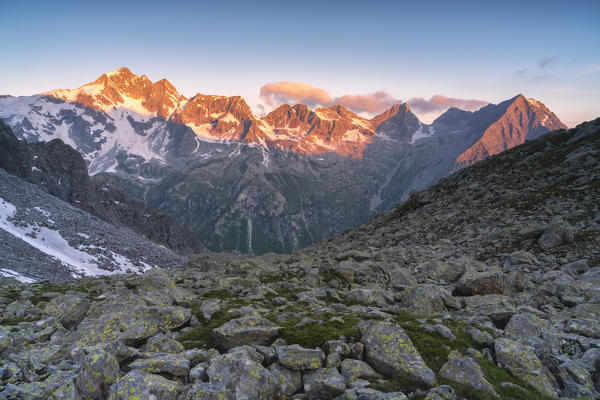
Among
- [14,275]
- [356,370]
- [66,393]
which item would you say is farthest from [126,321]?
[14,275]

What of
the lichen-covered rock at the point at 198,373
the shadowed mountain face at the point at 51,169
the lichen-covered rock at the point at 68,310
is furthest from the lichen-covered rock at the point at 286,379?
the shadowed mountain face at the point at 51,169

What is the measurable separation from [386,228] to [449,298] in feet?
152

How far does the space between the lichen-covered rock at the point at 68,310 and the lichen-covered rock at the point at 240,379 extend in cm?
1151

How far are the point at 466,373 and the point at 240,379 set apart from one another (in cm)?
796

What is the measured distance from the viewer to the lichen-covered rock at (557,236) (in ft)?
93.4

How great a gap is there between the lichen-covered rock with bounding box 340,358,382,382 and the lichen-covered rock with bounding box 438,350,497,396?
253 cm

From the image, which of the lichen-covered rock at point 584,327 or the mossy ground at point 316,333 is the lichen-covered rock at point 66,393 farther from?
the lichen-covered rock at point 584,327

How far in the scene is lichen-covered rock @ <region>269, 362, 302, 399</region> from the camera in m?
10.0

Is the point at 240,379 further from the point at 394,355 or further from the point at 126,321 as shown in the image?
the point at 126,321

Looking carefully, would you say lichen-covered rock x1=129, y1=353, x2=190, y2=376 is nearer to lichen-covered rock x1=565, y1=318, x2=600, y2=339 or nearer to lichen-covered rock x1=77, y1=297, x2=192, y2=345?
lichen-covered rock x1=77, y1=297, x2=192, y2=345

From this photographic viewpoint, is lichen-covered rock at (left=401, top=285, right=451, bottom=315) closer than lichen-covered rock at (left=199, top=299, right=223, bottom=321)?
No

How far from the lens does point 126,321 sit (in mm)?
13664

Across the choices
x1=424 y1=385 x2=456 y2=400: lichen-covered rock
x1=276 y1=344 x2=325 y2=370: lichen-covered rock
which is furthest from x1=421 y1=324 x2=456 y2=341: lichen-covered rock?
x1=276 y1=344 x2=325 y2=370: lichen-covered rock

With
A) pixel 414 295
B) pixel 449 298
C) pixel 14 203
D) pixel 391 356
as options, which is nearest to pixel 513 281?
pixel 449 298
